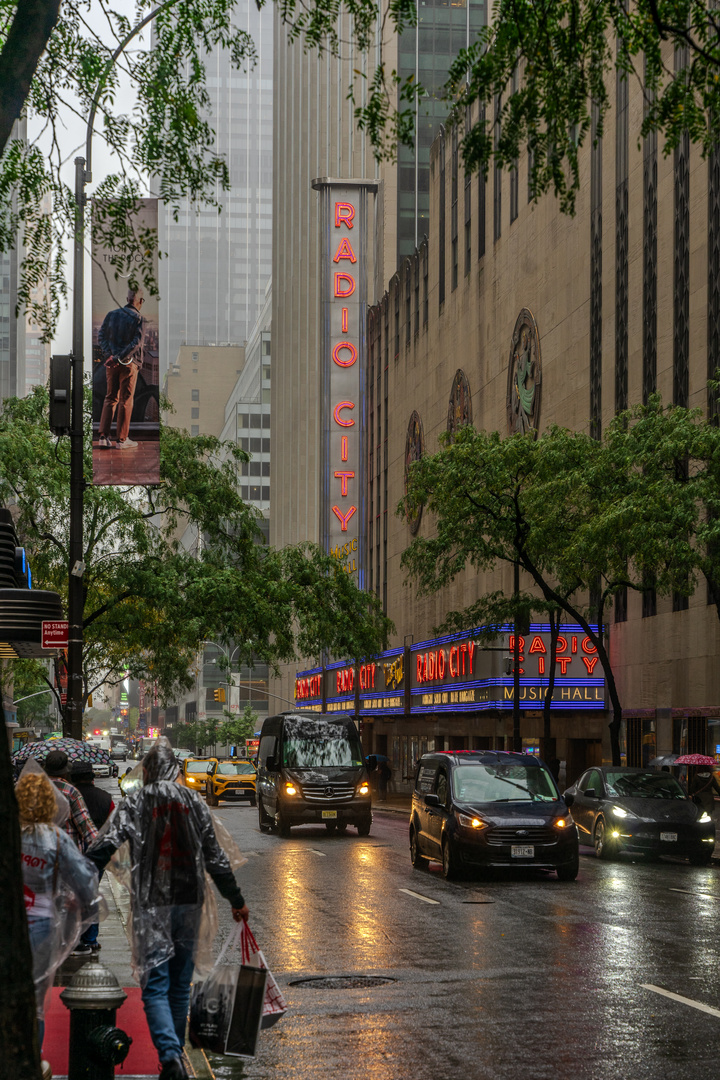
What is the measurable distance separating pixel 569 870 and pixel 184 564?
11795mm

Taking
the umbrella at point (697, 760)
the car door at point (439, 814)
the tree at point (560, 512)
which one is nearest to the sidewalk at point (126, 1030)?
the car door at point (439, 814)

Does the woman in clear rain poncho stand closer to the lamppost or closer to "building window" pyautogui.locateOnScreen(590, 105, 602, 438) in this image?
the lamppost

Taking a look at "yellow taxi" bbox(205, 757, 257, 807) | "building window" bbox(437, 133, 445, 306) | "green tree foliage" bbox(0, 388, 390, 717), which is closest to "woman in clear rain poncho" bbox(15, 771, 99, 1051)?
"green tree foliage" bbox(0, 388, 390, 717)

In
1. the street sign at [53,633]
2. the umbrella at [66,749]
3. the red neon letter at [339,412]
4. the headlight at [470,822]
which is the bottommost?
the headlight at [470,822]

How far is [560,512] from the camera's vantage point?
2972 centimetres

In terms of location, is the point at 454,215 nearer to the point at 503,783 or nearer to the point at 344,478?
the point at 344,478

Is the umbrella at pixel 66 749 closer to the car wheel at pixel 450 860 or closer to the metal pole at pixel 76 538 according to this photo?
the metal pole at pixel 76 538

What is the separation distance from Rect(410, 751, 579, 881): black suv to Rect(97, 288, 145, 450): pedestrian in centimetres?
725

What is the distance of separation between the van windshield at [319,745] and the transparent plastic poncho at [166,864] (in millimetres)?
22978

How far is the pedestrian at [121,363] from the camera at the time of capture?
17.7m

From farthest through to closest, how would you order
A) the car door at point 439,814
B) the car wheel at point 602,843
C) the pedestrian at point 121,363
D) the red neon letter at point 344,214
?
the red neon letter at point 344,214, the car wheel at point 602,843, the car door at point 439,814, the pedestrian at point 121,363

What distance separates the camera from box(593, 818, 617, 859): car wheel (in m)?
24.0

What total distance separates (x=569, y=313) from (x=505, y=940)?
3380cm

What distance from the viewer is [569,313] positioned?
4500 cm
